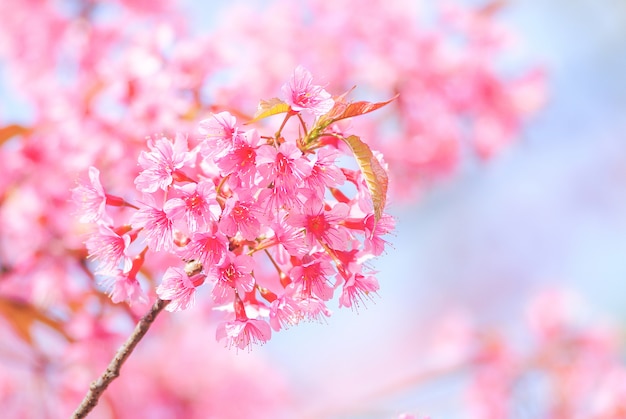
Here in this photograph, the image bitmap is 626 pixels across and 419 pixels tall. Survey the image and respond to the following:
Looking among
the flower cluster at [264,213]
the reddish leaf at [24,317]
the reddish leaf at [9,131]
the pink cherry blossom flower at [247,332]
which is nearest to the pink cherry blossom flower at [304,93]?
the flower cluster at [264,213]

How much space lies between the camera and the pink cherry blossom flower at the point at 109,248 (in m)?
0.80

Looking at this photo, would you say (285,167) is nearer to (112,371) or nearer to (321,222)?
(321,222)

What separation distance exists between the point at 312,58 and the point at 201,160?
2.40 m

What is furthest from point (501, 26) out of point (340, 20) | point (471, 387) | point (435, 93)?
point (471, 387)

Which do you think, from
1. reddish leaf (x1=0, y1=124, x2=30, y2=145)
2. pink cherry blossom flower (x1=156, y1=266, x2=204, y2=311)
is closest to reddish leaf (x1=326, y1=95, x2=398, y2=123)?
pink cherry blossom flower (x1=156, y1=266, x2=204, y2=311)

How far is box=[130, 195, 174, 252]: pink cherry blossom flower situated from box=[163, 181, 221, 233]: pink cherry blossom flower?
22 millimetres

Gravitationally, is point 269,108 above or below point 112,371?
above

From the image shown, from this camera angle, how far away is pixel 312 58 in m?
3.10

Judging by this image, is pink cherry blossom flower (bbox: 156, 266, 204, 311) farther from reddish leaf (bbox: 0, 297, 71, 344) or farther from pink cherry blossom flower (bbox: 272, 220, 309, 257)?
reddish leaf (bbox: 0, 297, 71, 344)

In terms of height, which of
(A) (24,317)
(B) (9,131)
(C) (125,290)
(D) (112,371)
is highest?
(B) (9,131)

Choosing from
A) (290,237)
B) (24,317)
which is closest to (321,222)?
(290,237)

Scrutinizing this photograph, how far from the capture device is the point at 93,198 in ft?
2.66

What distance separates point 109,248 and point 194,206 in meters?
0.15

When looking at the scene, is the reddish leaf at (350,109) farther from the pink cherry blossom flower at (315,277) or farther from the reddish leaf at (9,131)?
the reddish leaf at (9,131)
